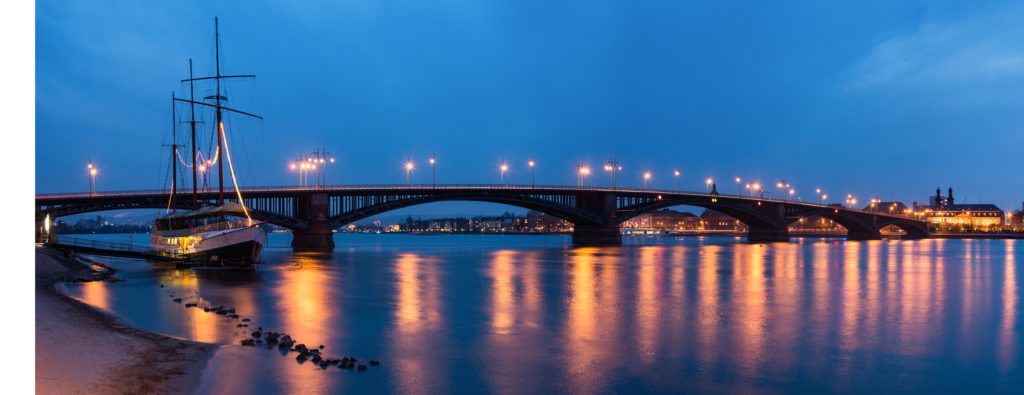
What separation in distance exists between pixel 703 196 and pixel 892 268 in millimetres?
71140

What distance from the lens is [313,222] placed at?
3841 inches

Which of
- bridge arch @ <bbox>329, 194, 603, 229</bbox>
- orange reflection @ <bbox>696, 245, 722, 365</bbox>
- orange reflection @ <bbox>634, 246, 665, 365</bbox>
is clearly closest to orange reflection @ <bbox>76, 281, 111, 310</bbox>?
orange reflection @ <bbox>634, 246, 665, 365</bbox>

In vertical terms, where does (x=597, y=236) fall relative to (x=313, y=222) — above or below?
below

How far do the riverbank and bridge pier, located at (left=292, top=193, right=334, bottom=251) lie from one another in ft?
226

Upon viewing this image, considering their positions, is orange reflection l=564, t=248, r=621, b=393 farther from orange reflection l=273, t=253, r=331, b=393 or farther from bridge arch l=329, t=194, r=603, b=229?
bridge arch l=329, t=194, r=603, b=229

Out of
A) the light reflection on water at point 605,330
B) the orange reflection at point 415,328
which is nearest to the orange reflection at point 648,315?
the light reflection on water at point 605,330

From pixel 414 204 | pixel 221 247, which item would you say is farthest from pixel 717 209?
pixel 221 247

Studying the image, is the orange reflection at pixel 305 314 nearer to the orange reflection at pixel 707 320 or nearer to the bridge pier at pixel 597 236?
the orange reflection at pixel 707 320

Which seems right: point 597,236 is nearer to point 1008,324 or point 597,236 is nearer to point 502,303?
point 502,303

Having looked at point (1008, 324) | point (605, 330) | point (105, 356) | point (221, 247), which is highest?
point (221, 247)

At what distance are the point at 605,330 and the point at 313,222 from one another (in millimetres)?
78380

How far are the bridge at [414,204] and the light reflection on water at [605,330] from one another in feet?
139

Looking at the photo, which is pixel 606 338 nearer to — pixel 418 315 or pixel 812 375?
pixel 812 375
